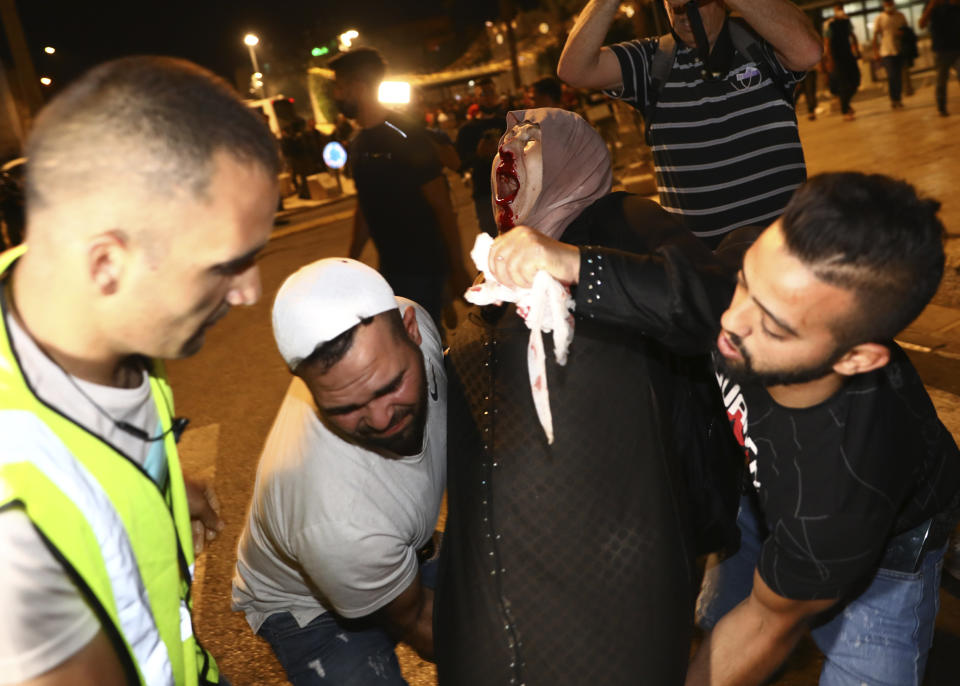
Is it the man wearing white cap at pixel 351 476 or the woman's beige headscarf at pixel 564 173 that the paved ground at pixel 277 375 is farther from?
the woman's beige headscarf at pixel 564 173

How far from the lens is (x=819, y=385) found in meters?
1.63

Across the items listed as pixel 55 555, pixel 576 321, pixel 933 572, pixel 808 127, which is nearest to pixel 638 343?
pixel 576 321

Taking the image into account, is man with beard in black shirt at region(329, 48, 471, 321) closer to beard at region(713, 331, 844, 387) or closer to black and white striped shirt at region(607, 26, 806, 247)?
black and white striped shirt at region(607, 26, 806, 247)

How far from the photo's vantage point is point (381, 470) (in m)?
2.14

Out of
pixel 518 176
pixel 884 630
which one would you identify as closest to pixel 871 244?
pixel 518 176

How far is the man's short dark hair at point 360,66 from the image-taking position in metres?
4.46

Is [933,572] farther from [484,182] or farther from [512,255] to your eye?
[484,182]

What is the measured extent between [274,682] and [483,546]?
1.68 metres

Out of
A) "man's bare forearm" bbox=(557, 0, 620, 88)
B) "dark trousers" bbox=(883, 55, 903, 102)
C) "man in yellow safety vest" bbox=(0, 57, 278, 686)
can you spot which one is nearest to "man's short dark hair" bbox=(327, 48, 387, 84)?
"man's bare forearm" bbox=(557, 0, 620, 88)

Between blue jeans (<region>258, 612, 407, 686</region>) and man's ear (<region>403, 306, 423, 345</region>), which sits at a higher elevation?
man's ear (<region>403, 306, 423, 345</region>)

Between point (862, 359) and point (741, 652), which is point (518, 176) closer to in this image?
point (862, 359)

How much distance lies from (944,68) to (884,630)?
423 inches

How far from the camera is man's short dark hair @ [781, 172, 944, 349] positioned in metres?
1.44

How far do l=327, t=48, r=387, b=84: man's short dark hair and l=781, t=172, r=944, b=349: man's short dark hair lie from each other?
341cm
